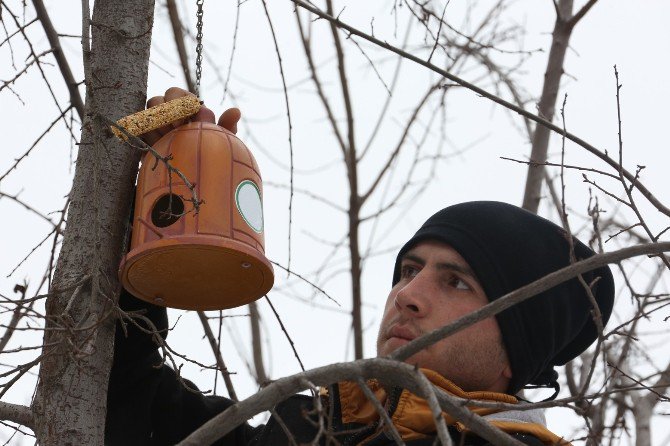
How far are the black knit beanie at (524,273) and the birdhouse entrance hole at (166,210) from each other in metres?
0.71

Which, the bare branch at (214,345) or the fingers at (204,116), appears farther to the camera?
the bare branch at (214,345)

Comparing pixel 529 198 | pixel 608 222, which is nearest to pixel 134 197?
pixel 529 198

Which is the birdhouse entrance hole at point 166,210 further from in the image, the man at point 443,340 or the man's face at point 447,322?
the man's face at point 447,322

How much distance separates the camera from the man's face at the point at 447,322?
2.67 m

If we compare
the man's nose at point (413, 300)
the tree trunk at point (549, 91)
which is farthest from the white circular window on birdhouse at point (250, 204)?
the tree trunk at point (549, 91)

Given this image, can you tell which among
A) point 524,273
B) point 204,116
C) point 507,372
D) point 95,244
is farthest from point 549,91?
point 95,244

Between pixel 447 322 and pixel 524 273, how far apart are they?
27 centimetres

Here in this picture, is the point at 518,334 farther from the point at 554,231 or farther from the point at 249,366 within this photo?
the point at 249,366

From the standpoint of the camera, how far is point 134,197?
2.50 m

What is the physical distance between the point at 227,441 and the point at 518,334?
79cm

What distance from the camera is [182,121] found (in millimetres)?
2543

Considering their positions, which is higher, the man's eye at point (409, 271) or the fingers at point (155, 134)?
the fingers at point (155, 134)

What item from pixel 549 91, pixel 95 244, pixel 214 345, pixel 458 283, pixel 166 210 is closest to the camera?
pixel 95 244

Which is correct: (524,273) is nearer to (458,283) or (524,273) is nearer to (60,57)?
(458,283)
